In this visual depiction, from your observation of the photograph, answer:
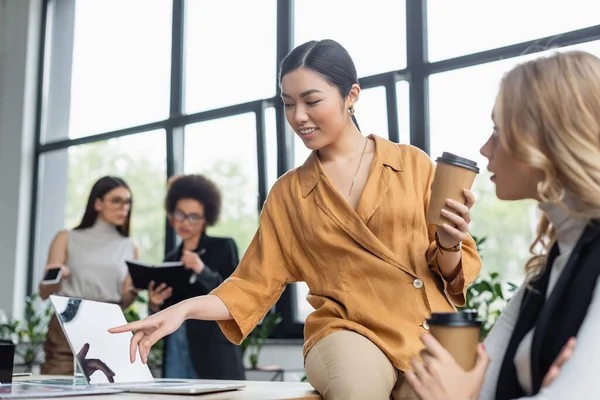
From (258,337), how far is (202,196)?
3.23 feet

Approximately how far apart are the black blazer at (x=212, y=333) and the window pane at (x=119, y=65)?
1.89 metres

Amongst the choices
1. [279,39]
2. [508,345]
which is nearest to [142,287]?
[279,39]

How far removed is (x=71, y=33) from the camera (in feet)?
21.8

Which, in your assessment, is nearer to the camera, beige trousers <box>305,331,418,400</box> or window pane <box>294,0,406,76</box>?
beige trousers <box>305,331,418,400</box>

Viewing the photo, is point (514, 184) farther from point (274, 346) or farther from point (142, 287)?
point (274, 346)

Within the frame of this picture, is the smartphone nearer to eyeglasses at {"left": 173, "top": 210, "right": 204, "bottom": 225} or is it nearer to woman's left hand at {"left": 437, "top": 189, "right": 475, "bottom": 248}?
eyeglasses at {"left": 173, "top": 210, "right": 204, "bottom": 225}

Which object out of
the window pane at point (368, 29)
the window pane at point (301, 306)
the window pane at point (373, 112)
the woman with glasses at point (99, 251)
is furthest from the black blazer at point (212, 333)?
the window pane at point (368, 29)

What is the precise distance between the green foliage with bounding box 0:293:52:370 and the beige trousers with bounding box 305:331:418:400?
13.9 ft

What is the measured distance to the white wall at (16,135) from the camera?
21.1 ft

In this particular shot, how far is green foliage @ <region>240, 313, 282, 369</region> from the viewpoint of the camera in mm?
4625

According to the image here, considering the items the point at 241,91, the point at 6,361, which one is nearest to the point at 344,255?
the point at 6,361

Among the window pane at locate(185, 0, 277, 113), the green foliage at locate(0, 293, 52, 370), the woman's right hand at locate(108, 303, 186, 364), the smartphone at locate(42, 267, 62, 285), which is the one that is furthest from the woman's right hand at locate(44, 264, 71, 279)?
the woman's right hand at locate(108, 303, 186, 364)

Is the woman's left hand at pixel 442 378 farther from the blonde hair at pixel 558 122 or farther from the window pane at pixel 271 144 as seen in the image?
the window pane at pixel 271 144

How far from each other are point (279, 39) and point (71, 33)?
8.17 feet
